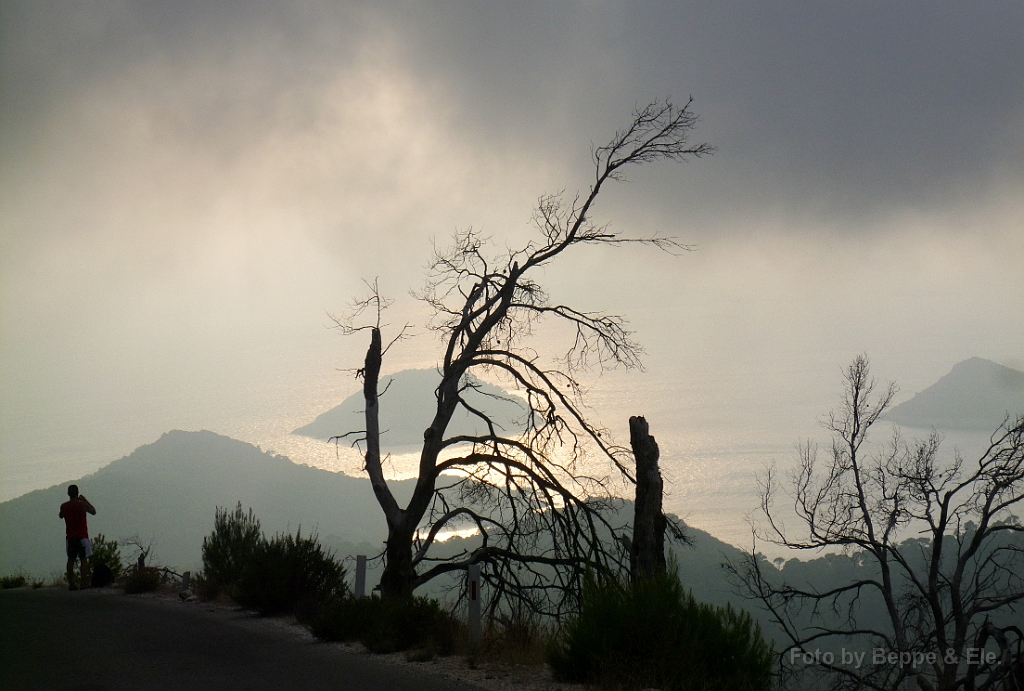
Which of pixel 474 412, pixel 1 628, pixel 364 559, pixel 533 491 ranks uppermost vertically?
pixel 474 412

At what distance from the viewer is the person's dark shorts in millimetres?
16297

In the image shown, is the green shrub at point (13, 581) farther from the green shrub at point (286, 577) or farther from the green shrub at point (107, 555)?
the green shrub at point (286, 577)

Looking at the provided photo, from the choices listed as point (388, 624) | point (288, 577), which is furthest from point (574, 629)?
point (288, 577)

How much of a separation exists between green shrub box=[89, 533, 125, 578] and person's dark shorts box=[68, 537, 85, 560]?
3.14 metres

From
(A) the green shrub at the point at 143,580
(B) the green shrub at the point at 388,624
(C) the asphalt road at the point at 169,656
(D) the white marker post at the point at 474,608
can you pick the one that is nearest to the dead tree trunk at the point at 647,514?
(D) the white marker post at the point at 474,608

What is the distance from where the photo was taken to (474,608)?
1040 cm

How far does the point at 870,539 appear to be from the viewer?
24.3m

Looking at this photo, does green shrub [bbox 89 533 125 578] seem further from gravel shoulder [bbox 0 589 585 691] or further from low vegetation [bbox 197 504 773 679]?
low vegetation [bbox 197 504 773 679]

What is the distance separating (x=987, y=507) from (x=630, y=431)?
600 inches

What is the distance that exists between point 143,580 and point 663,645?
1312 centimetres

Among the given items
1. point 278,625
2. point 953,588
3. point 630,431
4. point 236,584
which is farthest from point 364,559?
point 953,588

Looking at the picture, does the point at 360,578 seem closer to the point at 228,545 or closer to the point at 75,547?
the point at 228,545

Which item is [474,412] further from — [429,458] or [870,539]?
[870,539]

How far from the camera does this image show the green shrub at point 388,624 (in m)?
10.4
